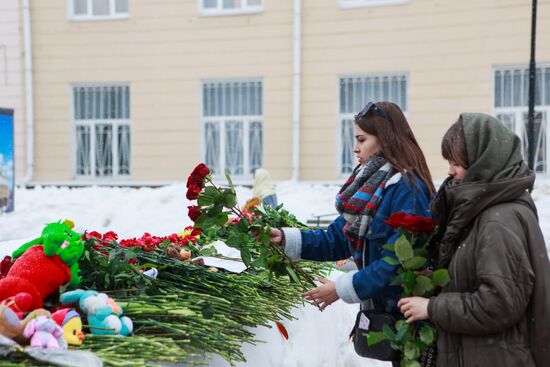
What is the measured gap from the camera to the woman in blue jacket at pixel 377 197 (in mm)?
2270

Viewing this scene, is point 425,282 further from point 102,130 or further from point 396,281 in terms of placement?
point 102,130

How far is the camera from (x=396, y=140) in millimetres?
2408

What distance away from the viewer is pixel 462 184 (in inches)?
79.7

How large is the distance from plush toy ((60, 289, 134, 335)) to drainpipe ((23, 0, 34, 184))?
35.9ft

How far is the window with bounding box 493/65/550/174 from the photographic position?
1061cm

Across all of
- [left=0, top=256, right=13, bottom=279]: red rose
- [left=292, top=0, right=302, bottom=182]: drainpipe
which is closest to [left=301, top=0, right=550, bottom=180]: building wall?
[left=292, top=0, right=302, bottom=182]: drainpipe

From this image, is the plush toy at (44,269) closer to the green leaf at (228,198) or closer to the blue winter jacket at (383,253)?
the green leaf at (228,198)

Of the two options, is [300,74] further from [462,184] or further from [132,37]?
[462,184]

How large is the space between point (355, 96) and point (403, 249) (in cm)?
952

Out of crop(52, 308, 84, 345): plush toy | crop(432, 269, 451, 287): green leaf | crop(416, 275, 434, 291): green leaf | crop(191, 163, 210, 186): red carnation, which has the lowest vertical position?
crop(52, 308, 84, 345): plush toy

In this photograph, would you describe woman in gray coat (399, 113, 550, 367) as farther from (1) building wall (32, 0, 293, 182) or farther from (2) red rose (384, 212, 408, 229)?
(1) building wall (32, 0, 293, 182)

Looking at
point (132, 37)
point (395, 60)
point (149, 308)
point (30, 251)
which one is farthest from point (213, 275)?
point (132, 37)

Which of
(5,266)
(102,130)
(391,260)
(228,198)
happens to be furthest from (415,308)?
(102,130)

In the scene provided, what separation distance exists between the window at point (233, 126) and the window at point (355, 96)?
4.77 feet
